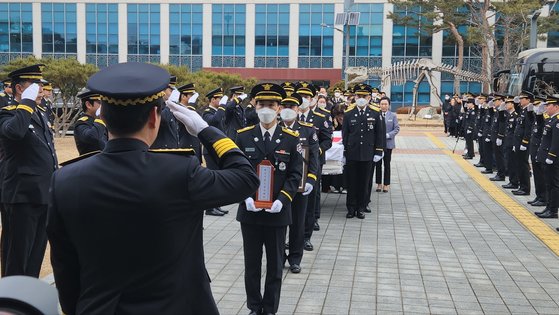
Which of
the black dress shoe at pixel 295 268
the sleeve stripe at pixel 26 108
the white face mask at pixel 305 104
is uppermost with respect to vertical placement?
the white face mask at pixel 305 104

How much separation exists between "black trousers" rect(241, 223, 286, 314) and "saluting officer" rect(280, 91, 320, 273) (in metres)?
1.14

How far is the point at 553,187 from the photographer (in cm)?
967

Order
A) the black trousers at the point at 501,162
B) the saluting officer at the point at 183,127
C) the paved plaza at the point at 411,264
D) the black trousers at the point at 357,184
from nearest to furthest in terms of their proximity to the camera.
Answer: the paved plaza at the point at 411,264, the saluting officer at the point at 183,127, the black trousers at the point at 357,184, the black trousers at the point at 501,162

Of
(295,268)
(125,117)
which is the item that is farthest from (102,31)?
(125,117)

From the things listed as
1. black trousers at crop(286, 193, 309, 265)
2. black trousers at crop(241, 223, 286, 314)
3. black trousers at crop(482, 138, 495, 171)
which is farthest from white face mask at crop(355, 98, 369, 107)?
black trousers at crop(482, 138, 495, 171)

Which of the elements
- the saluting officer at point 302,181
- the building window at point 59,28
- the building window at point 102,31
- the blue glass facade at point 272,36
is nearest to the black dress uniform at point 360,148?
the saluting officer at point 302,181

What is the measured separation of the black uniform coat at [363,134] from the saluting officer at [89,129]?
15.4ft

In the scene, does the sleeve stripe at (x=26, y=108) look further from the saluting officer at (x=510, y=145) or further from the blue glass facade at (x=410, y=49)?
the blue glass facade at (x=410, y=49)

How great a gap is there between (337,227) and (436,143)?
15839mm

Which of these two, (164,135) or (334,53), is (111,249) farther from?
(334,53)

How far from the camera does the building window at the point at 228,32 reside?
5222cm

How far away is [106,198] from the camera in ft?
7.06

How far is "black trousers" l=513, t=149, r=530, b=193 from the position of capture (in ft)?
39.0

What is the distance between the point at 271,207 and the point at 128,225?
280 cm
